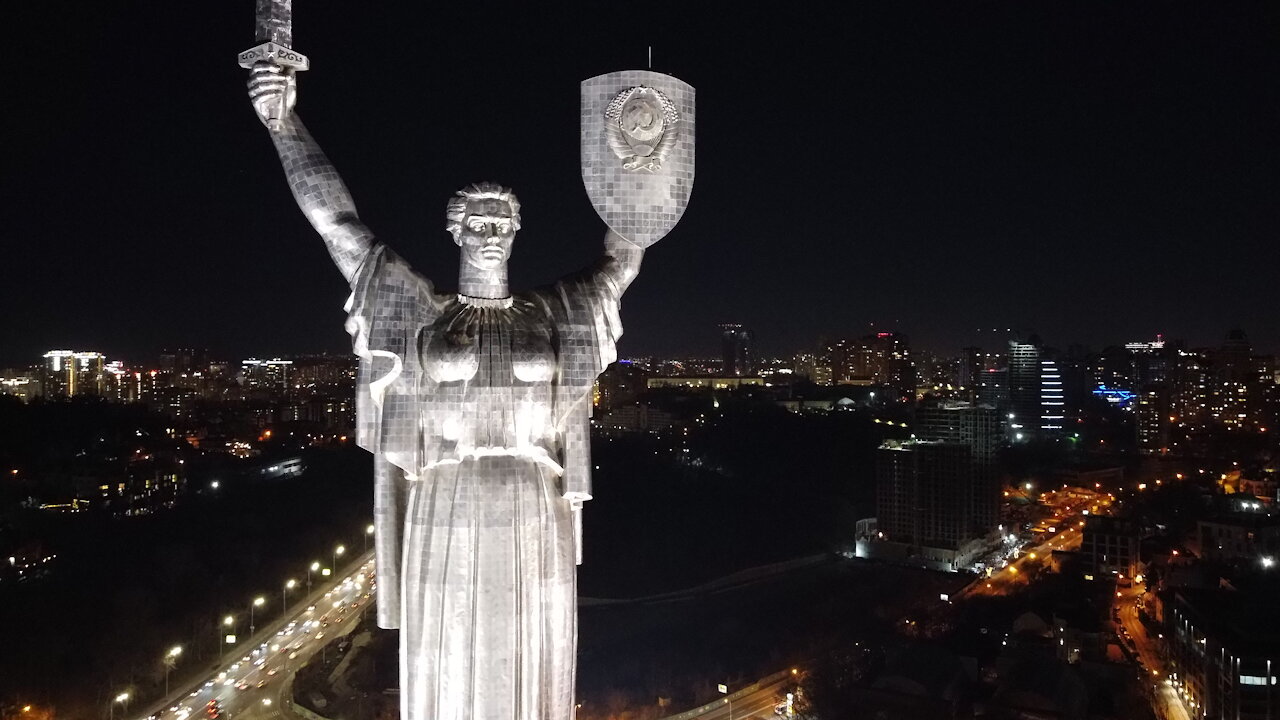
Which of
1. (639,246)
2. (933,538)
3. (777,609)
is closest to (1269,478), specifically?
(933,538)

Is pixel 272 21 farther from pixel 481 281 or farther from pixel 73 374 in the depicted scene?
pixel 73 374

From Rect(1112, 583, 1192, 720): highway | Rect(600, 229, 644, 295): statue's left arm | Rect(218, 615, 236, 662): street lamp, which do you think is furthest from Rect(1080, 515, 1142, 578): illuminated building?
Rect(600, 229, 644, 295): statue's left arm

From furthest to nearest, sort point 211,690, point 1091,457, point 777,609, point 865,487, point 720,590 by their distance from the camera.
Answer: point 1091,457 < point 865,487 < point 720,590 < point 777,609 < point 211,690

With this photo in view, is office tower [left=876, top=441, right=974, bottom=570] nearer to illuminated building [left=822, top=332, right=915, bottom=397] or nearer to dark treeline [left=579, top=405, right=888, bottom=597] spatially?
dark treeline [left=579, top=405, right=888, bottom=597]

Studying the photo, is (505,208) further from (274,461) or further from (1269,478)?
(1269,478)

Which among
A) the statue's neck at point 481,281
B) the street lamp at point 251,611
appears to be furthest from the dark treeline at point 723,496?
the statue's neck at point 481,281

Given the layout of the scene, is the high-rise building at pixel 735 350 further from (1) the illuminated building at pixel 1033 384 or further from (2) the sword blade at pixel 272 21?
(2) the sword blade at pixel 272 21

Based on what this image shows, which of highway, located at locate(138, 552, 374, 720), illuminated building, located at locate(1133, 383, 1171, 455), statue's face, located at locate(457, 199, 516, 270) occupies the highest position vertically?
statue's face, located at locate(457, 199, 516, 270)
